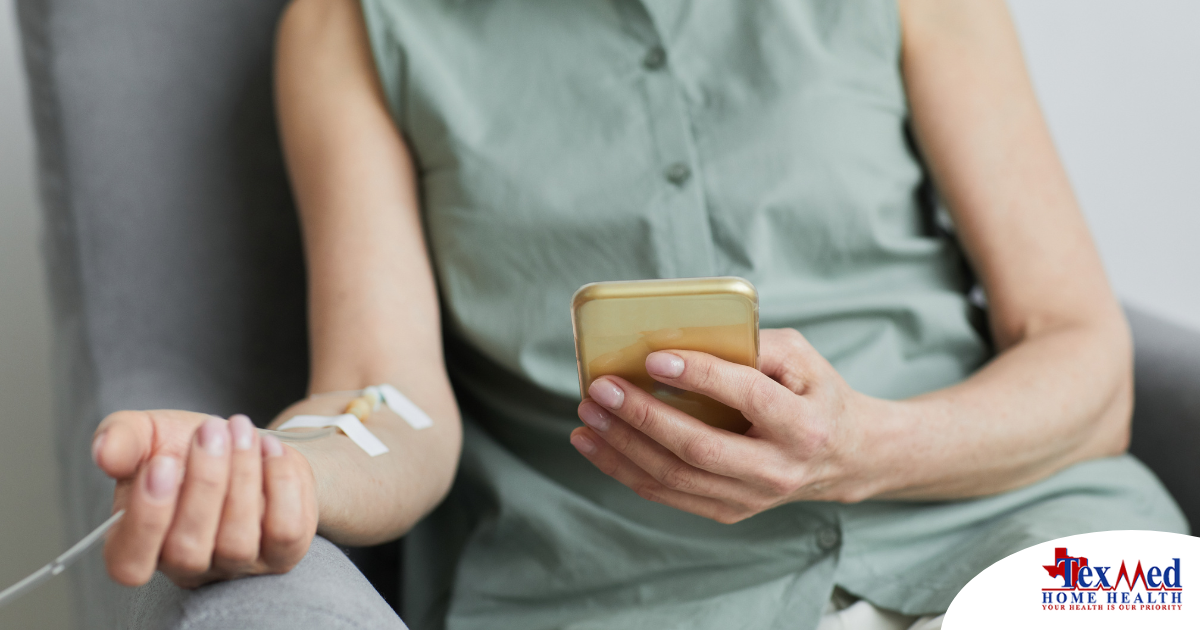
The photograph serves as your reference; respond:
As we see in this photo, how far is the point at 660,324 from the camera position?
0.46 meters

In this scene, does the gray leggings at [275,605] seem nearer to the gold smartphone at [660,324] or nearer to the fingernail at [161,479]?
the fingernail at [161,479]

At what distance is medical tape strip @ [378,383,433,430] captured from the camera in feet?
2.15

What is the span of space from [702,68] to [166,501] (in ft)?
1.82

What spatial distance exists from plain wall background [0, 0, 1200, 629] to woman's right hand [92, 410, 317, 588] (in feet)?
2.59

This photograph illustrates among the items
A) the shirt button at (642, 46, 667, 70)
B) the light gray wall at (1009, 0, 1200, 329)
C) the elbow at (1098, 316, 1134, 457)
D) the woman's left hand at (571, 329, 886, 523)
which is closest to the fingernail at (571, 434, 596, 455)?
the woman's left hand at (571, 329, 886, 523)

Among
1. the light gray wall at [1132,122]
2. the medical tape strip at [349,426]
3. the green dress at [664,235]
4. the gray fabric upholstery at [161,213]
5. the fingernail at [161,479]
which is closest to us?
the fingernail at [161,479]

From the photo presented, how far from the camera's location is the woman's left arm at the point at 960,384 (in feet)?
1.61

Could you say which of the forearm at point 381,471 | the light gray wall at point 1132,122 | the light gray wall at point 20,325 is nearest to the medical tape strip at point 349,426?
the forearm at point 381,471

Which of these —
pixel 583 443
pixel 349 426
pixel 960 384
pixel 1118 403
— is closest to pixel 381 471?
pixel 349 426

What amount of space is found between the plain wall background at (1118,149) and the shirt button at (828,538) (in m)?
0.76

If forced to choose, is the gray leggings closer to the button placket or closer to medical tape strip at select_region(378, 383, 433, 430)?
medical tape strip at select_region(378, 383, 433, 430)

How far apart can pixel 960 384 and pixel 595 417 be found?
34 centimetres

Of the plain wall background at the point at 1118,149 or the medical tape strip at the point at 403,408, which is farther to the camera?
the plain wall background at the point at 1118,149

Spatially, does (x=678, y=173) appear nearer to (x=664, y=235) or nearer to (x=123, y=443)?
(x=664, y=235)
